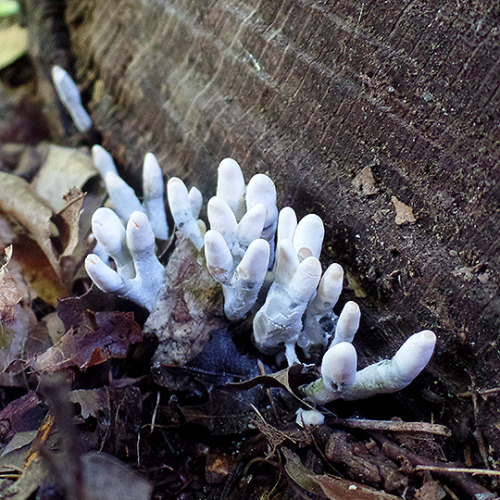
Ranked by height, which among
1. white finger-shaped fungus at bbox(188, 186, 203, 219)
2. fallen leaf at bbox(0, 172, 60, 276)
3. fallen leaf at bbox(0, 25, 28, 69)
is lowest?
fallen leaf at bbox(0, 172, 60, 276)

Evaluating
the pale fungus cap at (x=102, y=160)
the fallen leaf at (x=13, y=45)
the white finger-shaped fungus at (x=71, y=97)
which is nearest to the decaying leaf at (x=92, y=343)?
the pale fungus cap at (x=102, y=160)

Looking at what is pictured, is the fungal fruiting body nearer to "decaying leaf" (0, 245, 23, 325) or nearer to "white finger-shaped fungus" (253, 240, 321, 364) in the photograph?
"white finger-shaped fungus" (253, 240, 321, 364)

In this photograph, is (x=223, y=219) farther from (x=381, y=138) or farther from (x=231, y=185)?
(x=381, y=138)

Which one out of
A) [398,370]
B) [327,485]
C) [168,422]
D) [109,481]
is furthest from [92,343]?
[398,370]

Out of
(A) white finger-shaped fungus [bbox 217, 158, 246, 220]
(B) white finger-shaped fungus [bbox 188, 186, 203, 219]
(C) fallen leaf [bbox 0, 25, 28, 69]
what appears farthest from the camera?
(C) fallen leaf [bbox 0, 25, 28, 69]

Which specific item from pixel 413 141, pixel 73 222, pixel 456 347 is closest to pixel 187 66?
pixel 73 222

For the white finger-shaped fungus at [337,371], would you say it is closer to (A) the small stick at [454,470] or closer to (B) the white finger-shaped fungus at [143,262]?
(A) the small stick at [454,470]

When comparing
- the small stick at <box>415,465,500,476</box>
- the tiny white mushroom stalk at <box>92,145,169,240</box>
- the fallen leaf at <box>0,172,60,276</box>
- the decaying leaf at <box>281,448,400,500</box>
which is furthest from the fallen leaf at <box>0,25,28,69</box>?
the small stick at <box>415,465,500,476</box>
